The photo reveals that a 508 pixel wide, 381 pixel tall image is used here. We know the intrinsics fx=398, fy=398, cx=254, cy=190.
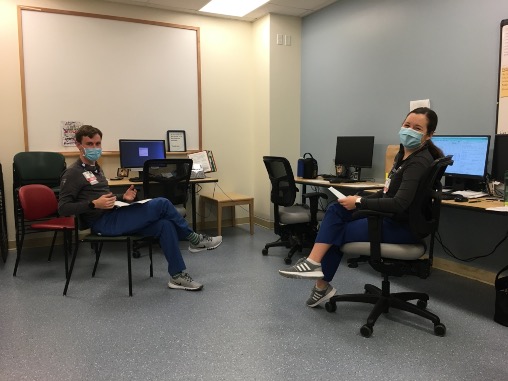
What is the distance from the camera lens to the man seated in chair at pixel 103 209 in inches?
109

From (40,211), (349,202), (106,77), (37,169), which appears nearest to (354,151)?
(349,202)

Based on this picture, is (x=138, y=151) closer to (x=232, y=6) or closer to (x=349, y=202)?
(x=232, y=6)

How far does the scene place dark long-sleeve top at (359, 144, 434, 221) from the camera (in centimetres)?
214

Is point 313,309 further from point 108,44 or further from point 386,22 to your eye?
point 108,44

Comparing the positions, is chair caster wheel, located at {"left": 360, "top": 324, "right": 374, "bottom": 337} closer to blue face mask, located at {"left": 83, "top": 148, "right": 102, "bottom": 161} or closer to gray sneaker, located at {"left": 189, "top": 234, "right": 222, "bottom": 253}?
gray sneaker, located at {"left": 189, "top": 234, "right": 222, "bottom": 253}

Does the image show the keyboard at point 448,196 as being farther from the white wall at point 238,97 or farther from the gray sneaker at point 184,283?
the white wall at point 238,97

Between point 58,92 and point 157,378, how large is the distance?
11.5ft

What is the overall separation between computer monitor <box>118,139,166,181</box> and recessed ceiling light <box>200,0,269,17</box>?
168 cm

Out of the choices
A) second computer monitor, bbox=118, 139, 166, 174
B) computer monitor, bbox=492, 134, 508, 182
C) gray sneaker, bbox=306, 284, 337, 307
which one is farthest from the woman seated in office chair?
second computer monitor, bbox=118, 139, 166, 174

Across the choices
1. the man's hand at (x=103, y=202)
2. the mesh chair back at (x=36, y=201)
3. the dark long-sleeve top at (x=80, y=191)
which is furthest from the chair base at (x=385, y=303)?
the mesh chair back at (x=36, y=201)

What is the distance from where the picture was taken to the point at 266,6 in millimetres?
4637

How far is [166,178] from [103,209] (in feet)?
3.30

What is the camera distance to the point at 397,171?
7.58 ft

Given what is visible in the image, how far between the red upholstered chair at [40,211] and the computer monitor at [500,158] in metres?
3.24
